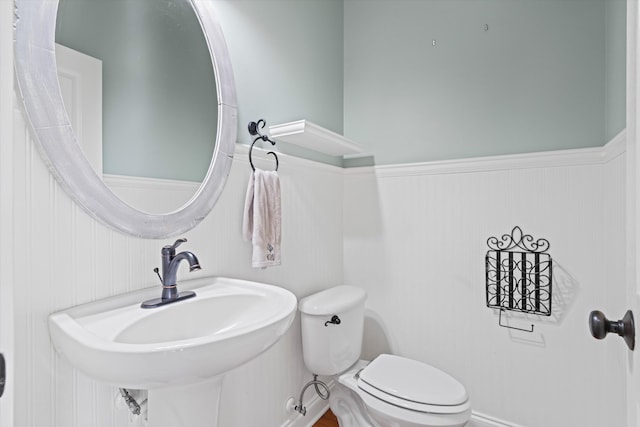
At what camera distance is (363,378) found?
1488 millimetres

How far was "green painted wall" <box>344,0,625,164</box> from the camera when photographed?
1.51 meters

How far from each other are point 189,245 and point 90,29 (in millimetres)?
696

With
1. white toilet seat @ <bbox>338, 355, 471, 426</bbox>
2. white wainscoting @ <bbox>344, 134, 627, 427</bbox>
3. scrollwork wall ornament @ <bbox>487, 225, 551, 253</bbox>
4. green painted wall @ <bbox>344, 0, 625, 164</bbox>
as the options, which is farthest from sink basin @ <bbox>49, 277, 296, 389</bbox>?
green painted wall @ <bbox>344, 0, 625, 164</bbox>

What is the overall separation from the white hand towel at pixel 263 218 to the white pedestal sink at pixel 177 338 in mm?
206

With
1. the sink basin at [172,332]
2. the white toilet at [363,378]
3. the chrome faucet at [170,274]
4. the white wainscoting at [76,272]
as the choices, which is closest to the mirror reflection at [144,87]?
the white wainscoting at [76,272]

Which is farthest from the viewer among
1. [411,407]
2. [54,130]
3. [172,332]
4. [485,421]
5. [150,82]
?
[485,421]

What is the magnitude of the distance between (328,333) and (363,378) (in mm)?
242

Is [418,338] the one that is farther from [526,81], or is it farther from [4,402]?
[4,402]

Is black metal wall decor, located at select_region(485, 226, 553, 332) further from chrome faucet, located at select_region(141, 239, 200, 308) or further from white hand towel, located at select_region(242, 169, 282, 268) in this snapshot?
chrome faucet, located at select_region(141, 239, 200, 308)

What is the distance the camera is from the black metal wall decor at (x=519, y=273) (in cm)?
159

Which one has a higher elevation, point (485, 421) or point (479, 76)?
point (479, 76)

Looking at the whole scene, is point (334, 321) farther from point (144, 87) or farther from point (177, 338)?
point (144, 87)

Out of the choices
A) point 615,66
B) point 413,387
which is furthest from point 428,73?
point 413,387

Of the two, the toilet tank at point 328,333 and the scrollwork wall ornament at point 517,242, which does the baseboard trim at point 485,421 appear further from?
the scrollwork wall ornament at point 517,242
